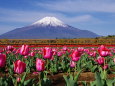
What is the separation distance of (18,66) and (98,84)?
1.08 m

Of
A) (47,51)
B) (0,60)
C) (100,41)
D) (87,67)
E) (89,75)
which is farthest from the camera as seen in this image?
(100,41)

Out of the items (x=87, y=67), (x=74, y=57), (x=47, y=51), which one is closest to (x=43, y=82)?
(x=47, y=51)

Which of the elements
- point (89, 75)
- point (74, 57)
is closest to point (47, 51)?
point (74, 57)

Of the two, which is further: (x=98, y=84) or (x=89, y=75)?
(x=89, y=75)

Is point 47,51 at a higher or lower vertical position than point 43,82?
higher

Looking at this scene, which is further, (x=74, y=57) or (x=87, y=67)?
(x=87, y=67)

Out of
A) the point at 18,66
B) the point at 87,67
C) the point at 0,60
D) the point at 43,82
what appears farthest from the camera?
the point at 87,67

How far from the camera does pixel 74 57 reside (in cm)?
495

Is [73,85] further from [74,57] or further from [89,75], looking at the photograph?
[89,75]

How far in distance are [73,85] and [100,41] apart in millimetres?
35986

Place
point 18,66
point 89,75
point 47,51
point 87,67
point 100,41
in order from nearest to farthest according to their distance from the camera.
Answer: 1. point 18,66
2. point 47,51
3. point 89,75
4. point 87,67
5. point 100,41

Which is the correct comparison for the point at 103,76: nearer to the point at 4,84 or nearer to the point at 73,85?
the point at 73,85

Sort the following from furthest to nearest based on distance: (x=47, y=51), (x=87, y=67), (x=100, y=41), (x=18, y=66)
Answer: (x=100, y=41) < (x=87, y=67) < (x=47, y=51) < (x=18, y=66)

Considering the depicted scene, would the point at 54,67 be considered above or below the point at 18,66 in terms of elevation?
below
